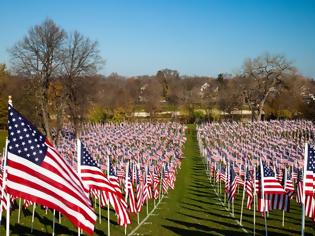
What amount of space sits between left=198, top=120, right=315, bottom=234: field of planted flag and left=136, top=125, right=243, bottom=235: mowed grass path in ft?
3.22

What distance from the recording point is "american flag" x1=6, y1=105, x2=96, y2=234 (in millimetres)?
8625

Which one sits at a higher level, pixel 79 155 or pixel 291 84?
pixel 291 84

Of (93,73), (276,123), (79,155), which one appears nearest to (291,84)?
(276,123)

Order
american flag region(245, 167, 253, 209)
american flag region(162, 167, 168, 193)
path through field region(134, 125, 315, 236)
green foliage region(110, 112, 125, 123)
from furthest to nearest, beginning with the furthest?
green foliage region(110, 112, 125, 123), american flag region(162, 167, 168, 193), american flag region(245, 167, 253, 209), path through field region(134, 125, 315, 236)

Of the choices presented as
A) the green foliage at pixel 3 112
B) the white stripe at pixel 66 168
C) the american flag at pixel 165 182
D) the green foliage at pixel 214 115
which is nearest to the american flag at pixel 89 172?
the white stripe at pixel 66 168

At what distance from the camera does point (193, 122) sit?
105812mm

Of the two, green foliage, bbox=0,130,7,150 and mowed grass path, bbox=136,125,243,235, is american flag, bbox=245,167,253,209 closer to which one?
mowed grass path, bbox=136,125,243,235

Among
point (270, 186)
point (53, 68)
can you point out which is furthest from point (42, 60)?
point (270, 186)

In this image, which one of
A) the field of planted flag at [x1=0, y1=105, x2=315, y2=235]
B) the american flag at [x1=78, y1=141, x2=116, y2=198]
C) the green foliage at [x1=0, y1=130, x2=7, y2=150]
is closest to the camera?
the field of planted flag at [x1=0, y1=105, x2=315, y2=235]

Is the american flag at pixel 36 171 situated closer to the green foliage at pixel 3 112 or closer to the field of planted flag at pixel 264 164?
the field of planted flag at pixel 264 164

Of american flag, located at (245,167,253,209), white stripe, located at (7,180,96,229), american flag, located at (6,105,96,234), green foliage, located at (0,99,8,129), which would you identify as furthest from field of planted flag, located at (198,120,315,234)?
green foliage, located at (0,99,8,129)

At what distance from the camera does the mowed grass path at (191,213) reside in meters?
22.4

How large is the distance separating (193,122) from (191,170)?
185ft

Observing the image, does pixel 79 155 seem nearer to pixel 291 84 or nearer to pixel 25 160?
pixel 25 160
